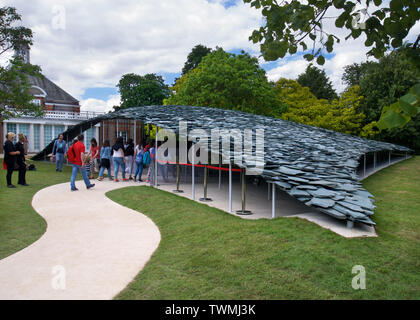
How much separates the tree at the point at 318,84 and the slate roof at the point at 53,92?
36.6m

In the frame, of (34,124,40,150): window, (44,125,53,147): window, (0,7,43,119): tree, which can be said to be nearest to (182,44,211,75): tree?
(44,125,53,147): window

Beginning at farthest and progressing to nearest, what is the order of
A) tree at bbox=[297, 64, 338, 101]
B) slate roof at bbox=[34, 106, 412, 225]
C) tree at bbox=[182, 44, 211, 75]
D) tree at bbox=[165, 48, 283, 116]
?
tree at bbox=[182, 44, 211, 75]
tree at bbox=[297, 64, 338, 101]
tree at bbox=[165, 48, 283, 116]
slate roof at bbox=[34, 106, 412, 225]

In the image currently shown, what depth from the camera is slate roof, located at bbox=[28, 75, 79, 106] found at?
47.9m

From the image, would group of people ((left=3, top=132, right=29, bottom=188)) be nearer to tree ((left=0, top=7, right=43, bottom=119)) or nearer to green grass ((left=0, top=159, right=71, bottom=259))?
green grass ((left=0, top=159, right=71, bottom=259))

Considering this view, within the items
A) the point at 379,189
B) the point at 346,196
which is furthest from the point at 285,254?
the point at 379,189

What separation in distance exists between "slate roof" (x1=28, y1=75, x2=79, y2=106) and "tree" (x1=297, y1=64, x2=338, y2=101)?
120 ft

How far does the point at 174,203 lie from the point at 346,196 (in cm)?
472

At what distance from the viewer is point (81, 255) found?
539cm

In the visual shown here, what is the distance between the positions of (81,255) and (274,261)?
3.23 metres

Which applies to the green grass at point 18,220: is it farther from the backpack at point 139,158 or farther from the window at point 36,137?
the window at point 36,137

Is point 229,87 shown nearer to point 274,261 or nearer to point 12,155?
point 12,155
